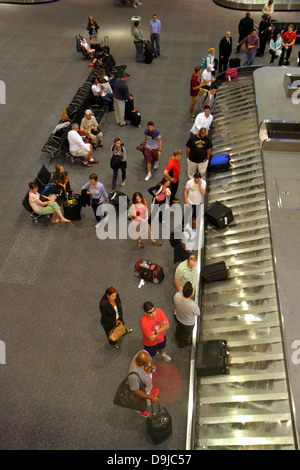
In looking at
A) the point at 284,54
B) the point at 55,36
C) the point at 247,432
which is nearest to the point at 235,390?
the point at 247,432

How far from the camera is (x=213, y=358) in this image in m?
5.39

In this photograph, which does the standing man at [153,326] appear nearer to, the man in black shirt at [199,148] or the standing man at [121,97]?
the man in black shirt at [199,148]

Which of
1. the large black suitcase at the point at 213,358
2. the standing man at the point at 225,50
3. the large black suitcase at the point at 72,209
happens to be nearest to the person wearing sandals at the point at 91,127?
the large black suitcase at the point at 72,209

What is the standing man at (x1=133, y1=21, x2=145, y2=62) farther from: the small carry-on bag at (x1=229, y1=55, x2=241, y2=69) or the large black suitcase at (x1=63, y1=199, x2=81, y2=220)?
the large black suitcase at (x1=63, y1=199, x2=81, y2=220)

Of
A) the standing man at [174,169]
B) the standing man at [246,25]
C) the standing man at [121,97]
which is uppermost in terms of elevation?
the standing man at [246,25]

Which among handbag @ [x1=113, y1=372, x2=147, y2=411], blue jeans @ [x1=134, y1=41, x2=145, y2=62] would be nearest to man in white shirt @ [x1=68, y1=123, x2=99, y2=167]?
handbag @ [x1=113, y1=372, x2=147, y2=411]

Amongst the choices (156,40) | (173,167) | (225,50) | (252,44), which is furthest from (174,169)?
(156,40)

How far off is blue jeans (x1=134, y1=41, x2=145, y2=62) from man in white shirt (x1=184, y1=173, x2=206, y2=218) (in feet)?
28.8

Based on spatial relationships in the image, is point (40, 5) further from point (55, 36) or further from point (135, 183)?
point (135, 183)

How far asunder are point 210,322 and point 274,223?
2.43 m

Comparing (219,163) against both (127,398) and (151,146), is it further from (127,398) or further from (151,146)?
(127,398)

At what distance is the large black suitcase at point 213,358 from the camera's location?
5332mm

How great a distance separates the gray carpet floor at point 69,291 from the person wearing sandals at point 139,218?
0.25 m

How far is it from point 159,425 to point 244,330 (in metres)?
1.99
